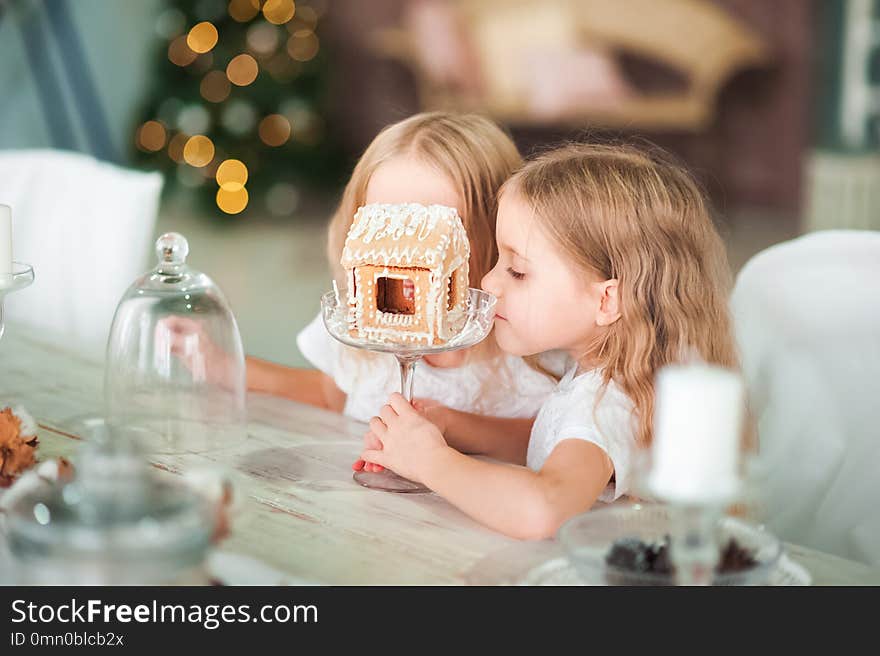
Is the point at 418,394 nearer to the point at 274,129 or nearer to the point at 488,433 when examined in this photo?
the point at 488,433

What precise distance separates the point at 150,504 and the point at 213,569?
0.21m

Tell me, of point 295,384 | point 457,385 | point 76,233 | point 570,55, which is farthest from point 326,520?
point 570,55

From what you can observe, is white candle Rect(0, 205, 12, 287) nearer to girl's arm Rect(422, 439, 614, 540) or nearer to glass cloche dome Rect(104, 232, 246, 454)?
glass cloche dome Rect(104, 232, 246, 454)

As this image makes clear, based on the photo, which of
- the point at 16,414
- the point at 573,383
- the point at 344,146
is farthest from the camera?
the point at 344,146

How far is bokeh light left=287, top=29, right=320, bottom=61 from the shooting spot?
6203 millimetres

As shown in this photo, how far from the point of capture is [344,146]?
7375 millimetres

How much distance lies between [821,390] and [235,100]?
16.2ft

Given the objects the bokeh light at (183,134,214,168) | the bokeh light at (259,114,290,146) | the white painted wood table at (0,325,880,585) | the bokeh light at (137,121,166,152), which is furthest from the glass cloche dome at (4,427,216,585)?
the bokeh light at (137,121,166,152)

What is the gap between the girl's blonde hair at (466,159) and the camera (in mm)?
1614

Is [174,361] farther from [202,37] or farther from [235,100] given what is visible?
[202,37]

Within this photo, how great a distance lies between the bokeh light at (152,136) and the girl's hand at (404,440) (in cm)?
517

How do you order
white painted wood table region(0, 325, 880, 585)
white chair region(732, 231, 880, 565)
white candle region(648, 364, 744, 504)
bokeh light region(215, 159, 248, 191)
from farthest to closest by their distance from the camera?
bokeh light region(215, 159, 248, 191) < white chair region(732, 231, 880, 565) < white painted wood table region(0, 325, 880, 585) < white candle region(648, 364, 744, 504)

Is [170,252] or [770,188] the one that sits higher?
[170,252]
